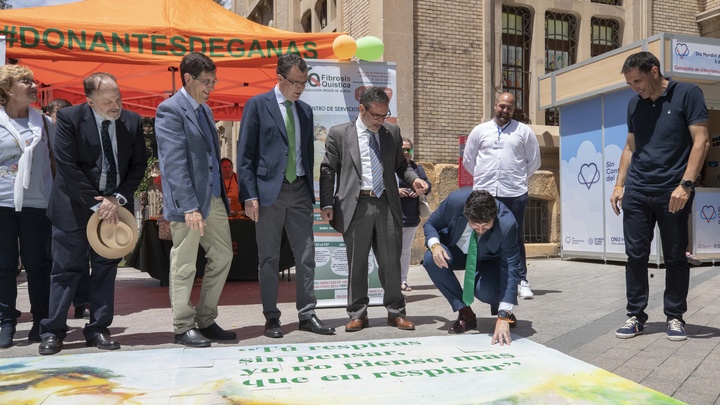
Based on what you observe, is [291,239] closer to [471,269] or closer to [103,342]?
[471,269]

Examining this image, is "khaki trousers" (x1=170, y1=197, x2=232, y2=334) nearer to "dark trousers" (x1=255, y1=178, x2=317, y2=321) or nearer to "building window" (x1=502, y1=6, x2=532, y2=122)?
"dark trousers" (x1=255, y1=178, x2=317, y2=321)

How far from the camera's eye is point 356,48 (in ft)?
21.2

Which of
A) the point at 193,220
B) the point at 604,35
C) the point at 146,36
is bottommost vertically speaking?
the point at 193,220

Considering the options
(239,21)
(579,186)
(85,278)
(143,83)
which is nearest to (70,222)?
(85,278)

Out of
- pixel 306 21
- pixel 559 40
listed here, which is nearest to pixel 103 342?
pixel 559 40

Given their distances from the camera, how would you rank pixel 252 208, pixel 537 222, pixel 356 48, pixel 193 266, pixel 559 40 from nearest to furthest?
pixel 193 266 < pixel 252 208 < pixel 356 48 < pixel 537 222 < pixel 559 40

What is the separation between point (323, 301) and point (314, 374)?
106 inches

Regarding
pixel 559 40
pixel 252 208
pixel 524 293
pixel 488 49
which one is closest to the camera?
pixel 252 208

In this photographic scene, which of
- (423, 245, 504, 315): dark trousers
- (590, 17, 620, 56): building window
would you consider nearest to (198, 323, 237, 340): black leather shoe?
(423, 245, 504, 315): dark trousers

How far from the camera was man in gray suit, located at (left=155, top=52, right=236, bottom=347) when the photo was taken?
450cm

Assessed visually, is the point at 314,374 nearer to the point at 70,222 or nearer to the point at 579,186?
the point at 70,222

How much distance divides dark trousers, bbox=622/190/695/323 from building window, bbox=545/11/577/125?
9.72 m

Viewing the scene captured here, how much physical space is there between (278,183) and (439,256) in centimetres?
133

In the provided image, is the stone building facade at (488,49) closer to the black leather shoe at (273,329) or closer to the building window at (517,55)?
the building window at (517,55)
